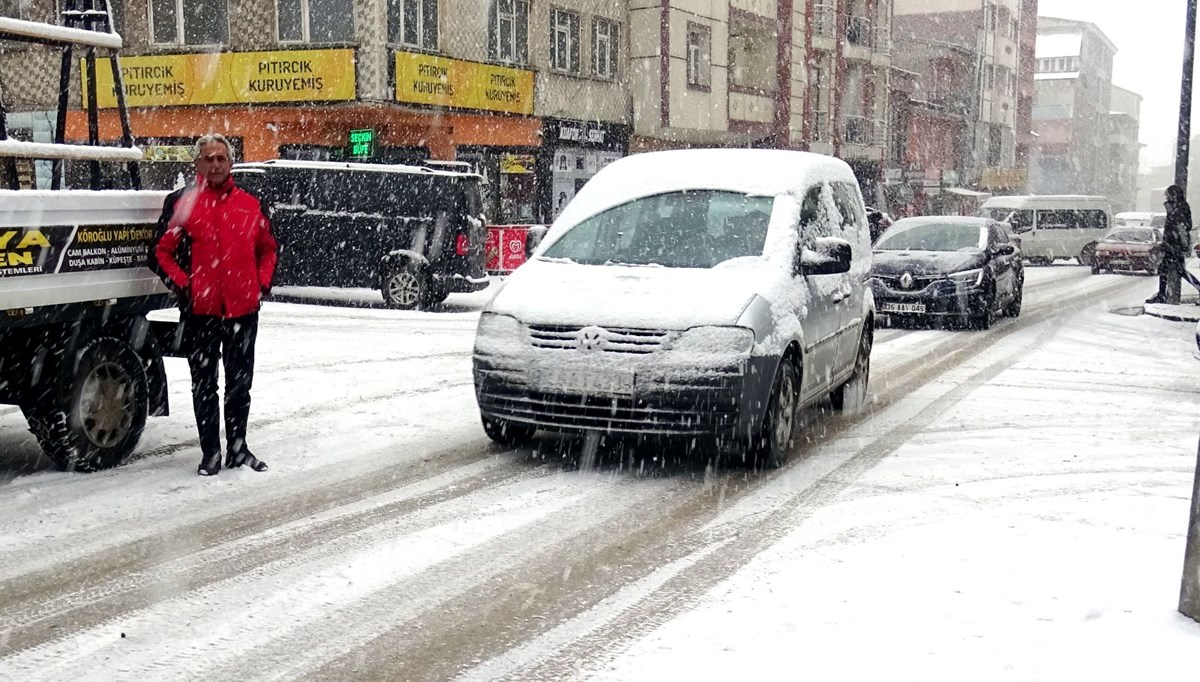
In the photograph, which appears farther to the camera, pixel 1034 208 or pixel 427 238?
pixel 1034 208

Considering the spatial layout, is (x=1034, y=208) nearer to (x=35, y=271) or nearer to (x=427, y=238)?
(x=427, y=238)

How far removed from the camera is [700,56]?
36.2 meters

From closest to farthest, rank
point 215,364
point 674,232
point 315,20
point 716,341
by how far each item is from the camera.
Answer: point 716,341, point 215,364, point 674,232, point 315,20

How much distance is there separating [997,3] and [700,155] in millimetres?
64877

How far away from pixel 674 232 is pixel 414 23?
19.6m

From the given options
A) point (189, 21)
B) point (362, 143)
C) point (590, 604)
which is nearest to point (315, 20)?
point (362, 143)

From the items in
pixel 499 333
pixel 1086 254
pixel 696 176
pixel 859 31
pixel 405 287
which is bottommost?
pixel 1086 254

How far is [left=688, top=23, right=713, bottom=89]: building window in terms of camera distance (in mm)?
35656

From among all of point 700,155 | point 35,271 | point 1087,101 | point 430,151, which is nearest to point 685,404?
point 700,155

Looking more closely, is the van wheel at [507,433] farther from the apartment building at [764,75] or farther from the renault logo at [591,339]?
the apartment building at [764,75]

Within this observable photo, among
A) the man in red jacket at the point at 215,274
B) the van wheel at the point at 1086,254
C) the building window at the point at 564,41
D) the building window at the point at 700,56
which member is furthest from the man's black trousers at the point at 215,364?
the van wheel at the point at 1086,254

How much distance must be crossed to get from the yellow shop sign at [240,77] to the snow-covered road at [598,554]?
55.6 ft

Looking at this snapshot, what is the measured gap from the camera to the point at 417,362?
1204 centimetres

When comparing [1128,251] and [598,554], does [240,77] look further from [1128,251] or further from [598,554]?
[1128,251]
